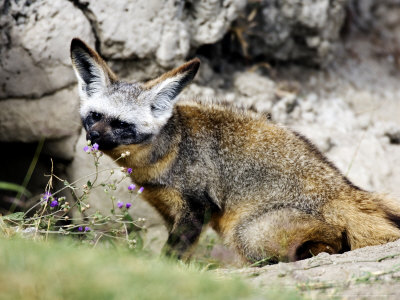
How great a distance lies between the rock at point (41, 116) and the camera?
313 inches

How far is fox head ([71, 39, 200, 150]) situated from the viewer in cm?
618

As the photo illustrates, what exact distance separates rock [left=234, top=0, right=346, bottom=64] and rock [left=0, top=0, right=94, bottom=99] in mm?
2761

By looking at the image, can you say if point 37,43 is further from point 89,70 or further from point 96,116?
point 96,116

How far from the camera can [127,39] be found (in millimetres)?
7980

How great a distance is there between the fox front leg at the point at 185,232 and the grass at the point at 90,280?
2.05 m

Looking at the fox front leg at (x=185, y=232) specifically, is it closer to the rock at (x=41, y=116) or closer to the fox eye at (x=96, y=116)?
the fox eye at (x=96, y=116)

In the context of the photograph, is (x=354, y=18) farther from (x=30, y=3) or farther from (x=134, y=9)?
(x=30, y=3)

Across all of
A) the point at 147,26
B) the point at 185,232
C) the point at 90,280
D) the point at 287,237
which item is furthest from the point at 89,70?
the point at 90,280

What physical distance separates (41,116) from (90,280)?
16.4 ft

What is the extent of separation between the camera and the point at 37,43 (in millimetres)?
7676

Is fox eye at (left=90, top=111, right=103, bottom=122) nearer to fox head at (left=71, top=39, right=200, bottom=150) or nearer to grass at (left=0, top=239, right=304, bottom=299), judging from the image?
fox head at (left=71, top=39, right=200, bottom=150)

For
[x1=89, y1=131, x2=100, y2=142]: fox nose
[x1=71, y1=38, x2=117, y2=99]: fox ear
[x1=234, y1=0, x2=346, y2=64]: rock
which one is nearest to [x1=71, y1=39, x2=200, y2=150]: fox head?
[x1=71, y1=38, x2=117, y2=99]: fox ear

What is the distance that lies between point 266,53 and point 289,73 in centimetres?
62

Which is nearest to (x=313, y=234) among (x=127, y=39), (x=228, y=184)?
(x=228, y=184)
